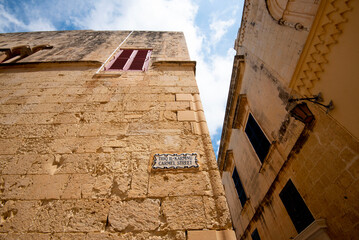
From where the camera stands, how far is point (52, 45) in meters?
6.04

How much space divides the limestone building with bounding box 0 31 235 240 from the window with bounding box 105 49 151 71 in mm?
538

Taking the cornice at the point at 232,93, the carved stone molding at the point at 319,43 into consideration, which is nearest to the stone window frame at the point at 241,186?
the cornice at the point at 232,93

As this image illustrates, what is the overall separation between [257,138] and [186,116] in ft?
13.6

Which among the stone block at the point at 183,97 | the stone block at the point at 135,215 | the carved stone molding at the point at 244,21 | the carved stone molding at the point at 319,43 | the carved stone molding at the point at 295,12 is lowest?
the stone block at the point at 135,215

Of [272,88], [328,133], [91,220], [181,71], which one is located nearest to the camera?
[91,220]

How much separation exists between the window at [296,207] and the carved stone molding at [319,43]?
7.84 feet

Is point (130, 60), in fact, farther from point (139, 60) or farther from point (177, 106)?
point (177, 106)

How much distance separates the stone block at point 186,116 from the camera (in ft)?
8.34

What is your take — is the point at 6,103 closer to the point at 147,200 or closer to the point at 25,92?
the point at 25,92

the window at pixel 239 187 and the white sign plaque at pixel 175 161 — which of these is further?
the window at pixel 239 187

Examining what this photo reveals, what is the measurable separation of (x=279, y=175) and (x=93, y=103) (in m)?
4.98

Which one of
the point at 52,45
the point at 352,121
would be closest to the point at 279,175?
the point at 352,121

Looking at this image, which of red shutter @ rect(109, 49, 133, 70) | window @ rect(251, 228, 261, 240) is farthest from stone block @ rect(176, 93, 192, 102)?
window @ rect(251, 228, 261, 240)

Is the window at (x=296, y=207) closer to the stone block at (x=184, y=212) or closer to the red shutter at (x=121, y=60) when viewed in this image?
the stone block at (x=184, y=212)
